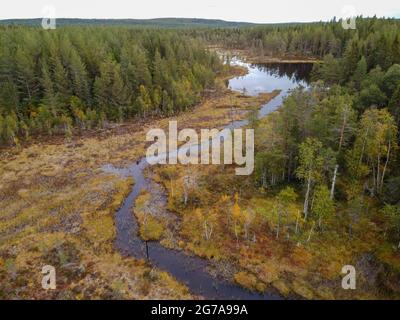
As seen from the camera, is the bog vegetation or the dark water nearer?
the dark water

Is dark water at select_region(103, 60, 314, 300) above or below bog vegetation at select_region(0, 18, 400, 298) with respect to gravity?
below

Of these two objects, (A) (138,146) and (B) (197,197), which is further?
(A) (138,146)

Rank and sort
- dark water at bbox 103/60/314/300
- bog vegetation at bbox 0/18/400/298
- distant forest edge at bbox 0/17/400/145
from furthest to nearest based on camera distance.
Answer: distant forest edge at bbox 0/17/400/145, bog vegetation at bbox 0/18/400/298, dark water at bbox 103/60/314/300

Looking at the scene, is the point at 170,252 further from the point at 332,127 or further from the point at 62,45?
the point at 62,45

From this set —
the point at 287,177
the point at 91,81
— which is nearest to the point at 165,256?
the point at 287,177

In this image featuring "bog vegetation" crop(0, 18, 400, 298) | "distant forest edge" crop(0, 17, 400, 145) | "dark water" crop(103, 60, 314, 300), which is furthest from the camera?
"distant forest edge" crop(0, 17, 400, 145)

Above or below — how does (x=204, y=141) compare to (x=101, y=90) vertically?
below

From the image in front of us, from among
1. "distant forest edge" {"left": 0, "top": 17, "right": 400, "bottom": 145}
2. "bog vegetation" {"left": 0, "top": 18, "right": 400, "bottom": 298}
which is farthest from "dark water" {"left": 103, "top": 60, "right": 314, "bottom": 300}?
"distant forest edge" {"left": 0, "top": 17, "right": 400, "bottom": 145}

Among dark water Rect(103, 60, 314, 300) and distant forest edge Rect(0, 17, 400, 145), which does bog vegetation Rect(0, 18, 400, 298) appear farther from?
dark water Rect(103, 60, 314, 300)

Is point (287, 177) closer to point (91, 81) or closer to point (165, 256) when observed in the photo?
point (165, 256)

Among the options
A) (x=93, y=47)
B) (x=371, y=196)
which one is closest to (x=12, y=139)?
(x=93, y=47)
